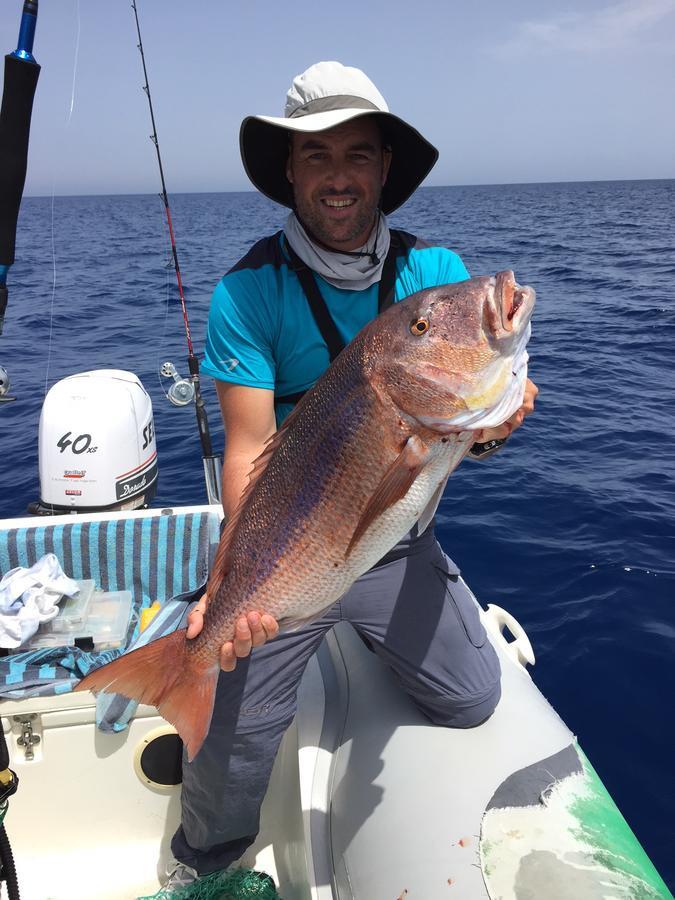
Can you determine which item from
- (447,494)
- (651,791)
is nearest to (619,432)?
(447,494)

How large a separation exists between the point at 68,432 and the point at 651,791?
13.7ft

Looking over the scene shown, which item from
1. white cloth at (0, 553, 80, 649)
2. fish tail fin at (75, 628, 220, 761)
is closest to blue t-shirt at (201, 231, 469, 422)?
fish tail fin at (75, 628, 220, 761)

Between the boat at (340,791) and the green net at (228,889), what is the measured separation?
0.50ft

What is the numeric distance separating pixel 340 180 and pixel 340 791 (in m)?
2.48

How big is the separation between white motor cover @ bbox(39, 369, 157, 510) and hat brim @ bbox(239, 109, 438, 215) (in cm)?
208

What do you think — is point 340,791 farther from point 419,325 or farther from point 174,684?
point 419,325

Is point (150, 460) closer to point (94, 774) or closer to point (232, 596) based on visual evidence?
point (94, 774)

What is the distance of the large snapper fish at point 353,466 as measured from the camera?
190cm

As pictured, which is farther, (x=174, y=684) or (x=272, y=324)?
(x=272, y=324)

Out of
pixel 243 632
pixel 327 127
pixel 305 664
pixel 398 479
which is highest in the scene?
pixel 327 127

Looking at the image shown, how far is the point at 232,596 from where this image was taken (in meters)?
2.14

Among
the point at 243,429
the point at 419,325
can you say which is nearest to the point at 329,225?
the point at 243,429

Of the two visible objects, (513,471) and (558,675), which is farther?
(513,471)

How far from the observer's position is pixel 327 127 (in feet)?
8.13
